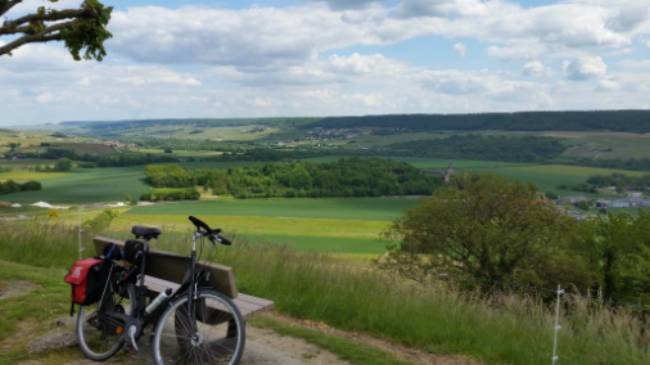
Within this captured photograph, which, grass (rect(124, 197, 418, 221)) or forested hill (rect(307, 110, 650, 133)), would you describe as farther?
forested hill (rect(307, 110, 650, 133))

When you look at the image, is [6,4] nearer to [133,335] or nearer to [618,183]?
[133,335]

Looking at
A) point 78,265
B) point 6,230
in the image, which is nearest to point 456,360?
point 78,265

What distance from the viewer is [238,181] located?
79312 millimetres

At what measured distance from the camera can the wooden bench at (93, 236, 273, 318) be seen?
17.1 ft

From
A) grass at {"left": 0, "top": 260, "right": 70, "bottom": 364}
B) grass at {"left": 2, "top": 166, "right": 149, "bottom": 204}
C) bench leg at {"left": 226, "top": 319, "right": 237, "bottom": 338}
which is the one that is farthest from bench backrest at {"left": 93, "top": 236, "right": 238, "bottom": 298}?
grass at {"left": 2, "top": 166, "right": 149, "bottom": 204}

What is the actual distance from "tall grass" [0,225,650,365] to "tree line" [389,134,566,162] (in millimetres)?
120337

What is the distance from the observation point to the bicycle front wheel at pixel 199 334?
5.09m

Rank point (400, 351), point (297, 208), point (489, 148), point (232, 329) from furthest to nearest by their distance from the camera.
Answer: point (489, 148) < point (297, 208) < point (400, 351) < point (232, 329)

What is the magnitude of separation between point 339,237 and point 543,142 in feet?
335

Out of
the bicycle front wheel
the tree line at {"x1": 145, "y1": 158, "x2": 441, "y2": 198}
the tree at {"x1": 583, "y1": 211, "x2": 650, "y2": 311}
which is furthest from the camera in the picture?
the tree line at {"x1": 145, "y1": 158, "x2": 441, "y2": 198}

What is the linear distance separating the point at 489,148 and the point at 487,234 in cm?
10963

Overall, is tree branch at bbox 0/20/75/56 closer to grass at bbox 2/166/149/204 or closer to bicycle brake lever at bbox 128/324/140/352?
bicycle brake lever at bbox 128/324/140/352

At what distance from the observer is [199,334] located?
532 cm

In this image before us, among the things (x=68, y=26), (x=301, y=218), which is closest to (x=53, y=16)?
(x=68, y=26)
